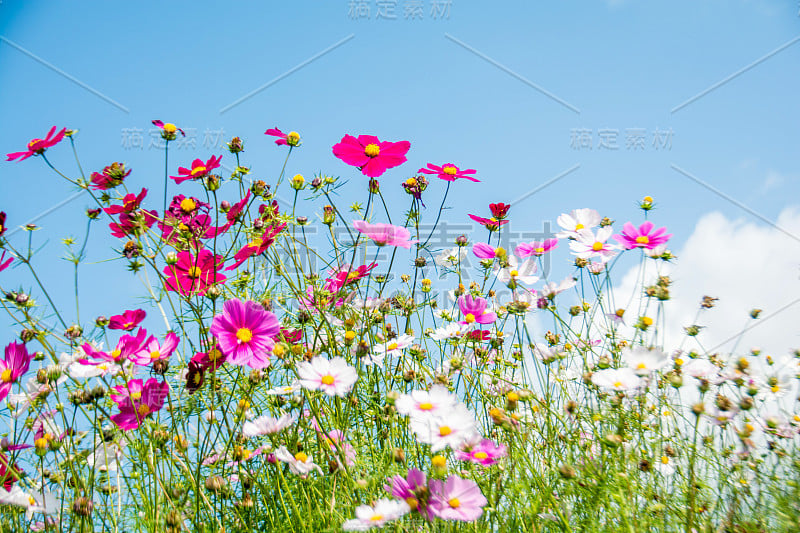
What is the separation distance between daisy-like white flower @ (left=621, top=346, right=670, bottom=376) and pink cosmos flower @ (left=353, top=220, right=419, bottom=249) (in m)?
0.46

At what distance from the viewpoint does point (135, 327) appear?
Result: 126 cm

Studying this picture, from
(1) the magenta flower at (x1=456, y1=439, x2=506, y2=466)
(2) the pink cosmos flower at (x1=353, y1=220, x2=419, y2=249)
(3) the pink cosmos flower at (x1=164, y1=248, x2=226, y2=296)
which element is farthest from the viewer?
(3) the pink cosmos flower at (x1=164, y1=248, x2=226, y2=296)

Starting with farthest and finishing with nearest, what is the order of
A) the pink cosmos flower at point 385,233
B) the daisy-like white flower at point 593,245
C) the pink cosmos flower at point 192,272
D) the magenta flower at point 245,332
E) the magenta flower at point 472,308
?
the magenta flower at point 472,308, the daisy-like white flower at point 593,245, the pink cosmos flower at point 192,272, the pink cosmos flower at point 385,233, the magenta flower at point 245,332

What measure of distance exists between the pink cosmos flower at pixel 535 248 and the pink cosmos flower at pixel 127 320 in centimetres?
97

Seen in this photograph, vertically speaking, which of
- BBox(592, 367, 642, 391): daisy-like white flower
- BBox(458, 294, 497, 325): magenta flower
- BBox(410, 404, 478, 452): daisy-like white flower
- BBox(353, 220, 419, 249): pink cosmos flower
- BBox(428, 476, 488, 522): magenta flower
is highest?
BBox(458, 294, 497, 325): magenta flower

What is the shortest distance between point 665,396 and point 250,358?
1.13 m

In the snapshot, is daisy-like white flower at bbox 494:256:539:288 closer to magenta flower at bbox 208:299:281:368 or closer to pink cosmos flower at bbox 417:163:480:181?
pink cosmos flower at bbox 417:163:480:181

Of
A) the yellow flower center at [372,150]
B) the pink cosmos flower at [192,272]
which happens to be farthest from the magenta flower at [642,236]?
the pink cosmos flower at [192,272]

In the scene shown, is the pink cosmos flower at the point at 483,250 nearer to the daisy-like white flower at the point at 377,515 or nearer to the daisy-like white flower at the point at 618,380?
the daisy-like white flower at the point at 618,380

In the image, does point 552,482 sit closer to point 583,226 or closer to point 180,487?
point 583,226

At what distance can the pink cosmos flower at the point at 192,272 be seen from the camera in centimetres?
110

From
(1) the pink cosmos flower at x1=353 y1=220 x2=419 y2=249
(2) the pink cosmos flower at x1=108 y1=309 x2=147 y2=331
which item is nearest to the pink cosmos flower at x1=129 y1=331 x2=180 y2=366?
(2) the pink cosmos flower at x1=108 y1=309 x2=147 y2=331

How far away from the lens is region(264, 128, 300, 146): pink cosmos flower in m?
1.29

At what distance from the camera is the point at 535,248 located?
1.38m
